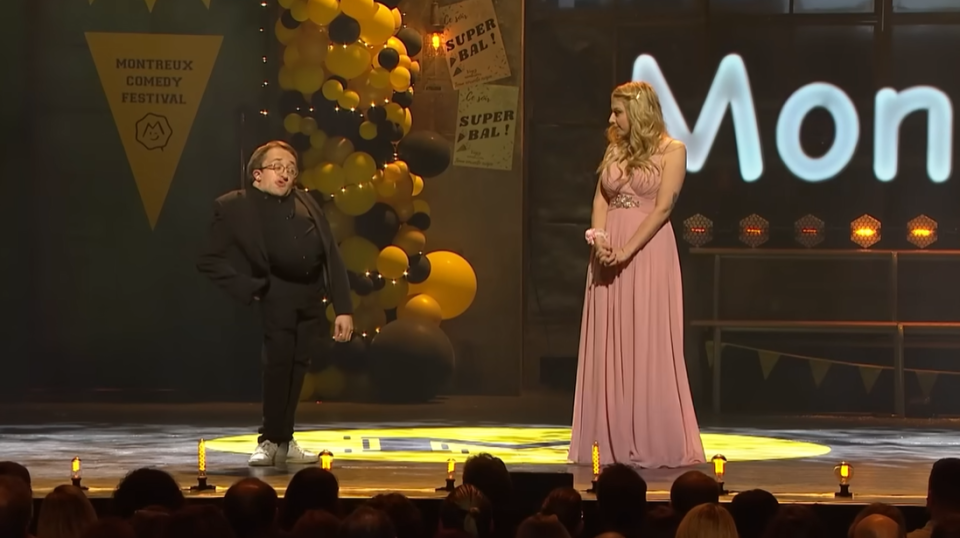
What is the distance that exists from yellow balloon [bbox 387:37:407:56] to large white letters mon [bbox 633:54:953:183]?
174 cm

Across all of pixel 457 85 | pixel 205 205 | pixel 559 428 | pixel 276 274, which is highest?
pixel 457 85

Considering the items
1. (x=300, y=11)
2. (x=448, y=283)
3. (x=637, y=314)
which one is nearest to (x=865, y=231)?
(x=448, y=283)

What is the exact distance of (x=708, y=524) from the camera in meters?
2.93

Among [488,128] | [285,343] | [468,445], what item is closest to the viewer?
[285,343]

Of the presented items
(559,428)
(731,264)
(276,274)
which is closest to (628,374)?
(276,274)

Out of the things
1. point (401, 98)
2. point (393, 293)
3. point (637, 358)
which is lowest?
point (637, 358)

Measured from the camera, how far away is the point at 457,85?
9.74 metres

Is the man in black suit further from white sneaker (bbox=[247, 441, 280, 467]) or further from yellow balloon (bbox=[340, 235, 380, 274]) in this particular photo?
yellow balloon (bbox=[340, 235, 380, 274])

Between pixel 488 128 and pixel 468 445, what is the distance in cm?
320

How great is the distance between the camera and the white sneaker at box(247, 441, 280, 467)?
19.4 ft

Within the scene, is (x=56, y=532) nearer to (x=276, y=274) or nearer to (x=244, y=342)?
(x=276, y=274)

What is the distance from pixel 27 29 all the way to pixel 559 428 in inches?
177

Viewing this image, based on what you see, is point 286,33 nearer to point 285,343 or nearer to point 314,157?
point 314,157

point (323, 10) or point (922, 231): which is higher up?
point (323, 10)
